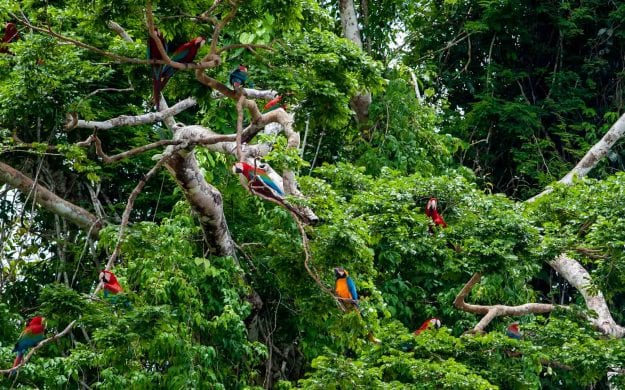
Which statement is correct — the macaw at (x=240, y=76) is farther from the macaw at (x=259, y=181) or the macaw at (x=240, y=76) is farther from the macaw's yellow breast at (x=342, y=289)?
the macaw's yellow breast at (x=342, y=289)

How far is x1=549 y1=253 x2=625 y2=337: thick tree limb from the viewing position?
693 cm

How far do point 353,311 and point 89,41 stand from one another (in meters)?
2.53

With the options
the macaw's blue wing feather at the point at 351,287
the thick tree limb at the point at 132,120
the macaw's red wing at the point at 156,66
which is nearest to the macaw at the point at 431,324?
the macaw's blue wing feather at the point at 351,287

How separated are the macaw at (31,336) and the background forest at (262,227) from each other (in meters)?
0.10

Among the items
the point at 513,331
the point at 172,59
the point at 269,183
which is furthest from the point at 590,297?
the point at 172,59

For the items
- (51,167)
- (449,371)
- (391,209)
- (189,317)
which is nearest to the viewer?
(449,371)

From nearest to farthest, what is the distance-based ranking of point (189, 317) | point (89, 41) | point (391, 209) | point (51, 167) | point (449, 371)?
point (449, 371), point (189, 317), point (391, 209), point (89, 41), point (51, 167)

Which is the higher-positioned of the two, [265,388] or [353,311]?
[353,311]

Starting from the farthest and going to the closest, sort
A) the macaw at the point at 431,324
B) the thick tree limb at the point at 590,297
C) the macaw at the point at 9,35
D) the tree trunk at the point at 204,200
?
the thick tree limb at the point at 590,297 → the macaw at the point at 9,35 → the macaw at the point at 431,324 → the tree trunk at the point at 204,200

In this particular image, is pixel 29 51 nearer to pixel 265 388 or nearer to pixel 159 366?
pixel 159 366

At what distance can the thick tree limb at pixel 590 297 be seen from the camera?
273 inches

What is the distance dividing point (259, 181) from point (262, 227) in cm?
101

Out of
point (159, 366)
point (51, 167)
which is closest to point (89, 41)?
point (51, 167)

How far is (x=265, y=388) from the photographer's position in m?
6.64
